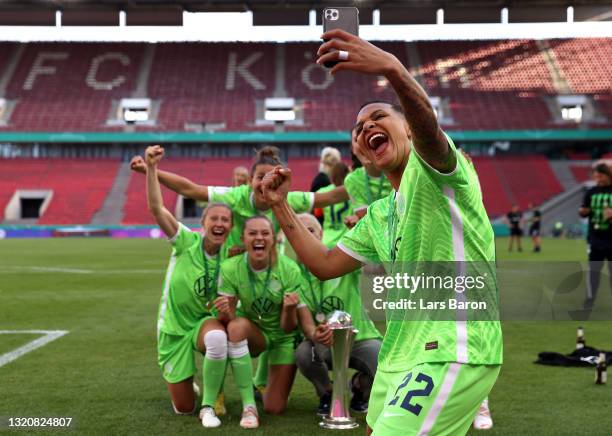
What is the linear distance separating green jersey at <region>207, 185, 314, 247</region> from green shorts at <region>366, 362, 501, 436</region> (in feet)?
11.6

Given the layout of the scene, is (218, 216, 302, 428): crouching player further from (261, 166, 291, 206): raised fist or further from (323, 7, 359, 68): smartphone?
(323, 7, 359, 68): smartphone

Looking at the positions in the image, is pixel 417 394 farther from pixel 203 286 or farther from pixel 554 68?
pixel 554 68

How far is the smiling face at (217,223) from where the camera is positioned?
5414mm

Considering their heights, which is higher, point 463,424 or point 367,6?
point 367,6

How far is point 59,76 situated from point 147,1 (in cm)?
972

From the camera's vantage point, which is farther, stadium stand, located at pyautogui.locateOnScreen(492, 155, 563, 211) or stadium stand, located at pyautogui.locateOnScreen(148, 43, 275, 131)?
stadium stand, located at pyautogui.locateOnScreen(148, 43, 275, 131)

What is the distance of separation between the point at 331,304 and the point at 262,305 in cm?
53

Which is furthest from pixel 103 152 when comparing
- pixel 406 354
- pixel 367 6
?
pixel 406 354

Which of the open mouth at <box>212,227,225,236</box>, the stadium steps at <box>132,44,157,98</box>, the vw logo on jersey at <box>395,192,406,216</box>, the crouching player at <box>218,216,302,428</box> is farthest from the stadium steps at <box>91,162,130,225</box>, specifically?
the vw logo on jersey at <box>395,192,406,216</box>

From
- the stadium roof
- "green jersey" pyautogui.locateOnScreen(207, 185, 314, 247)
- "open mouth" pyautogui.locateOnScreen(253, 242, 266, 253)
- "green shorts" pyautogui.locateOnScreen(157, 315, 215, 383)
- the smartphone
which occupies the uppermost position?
the stadium roof

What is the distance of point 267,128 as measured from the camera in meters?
47.1

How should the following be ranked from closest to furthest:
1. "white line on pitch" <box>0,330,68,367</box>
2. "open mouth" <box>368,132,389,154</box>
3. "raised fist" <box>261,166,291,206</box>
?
"open mouth" <box>368,132,389,154</box>
"raised fist" <box>261,166,291,206</box>
"white line on pitch" <box>0,330,68,367</box>

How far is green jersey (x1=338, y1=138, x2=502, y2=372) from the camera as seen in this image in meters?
2.38

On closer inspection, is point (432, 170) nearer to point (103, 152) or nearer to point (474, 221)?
point (474, 221)
